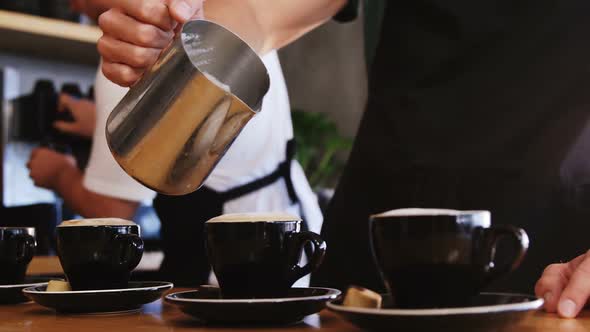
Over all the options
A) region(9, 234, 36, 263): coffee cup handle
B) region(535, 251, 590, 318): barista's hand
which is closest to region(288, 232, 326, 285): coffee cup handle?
region(535, 251, 590, 318): barista's hand

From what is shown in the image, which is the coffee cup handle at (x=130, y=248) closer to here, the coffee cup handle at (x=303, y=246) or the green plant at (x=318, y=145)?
the coffee cup handle at (x=303, y=246)

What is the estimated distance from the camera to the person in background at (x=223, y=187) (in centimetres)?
162

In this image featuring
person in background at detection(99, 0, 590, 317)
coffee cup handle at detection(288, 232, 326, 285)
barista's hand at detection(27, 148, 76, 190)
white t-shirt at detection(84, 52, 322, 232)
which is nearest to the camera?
coffee cup handle at detection(288, 232, 326, 285)

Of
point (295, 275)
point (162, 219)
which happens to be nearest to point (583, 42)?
point (295, 275)

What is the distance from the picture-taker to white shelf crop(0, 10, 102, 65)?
245 centimetres

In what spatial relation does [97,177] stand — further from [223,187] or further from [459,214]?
[459,214]

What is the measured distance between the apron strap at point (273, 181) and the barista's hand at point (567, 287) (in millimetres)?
1004

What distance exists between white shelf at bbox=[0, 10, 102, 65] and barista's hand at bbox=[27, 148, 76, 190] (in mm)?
526

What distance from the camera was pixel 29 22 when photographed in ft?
8.07

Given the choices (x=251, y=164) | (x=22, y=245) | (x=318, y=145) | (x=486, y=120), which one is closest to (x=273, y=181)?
(x=251, y=164)

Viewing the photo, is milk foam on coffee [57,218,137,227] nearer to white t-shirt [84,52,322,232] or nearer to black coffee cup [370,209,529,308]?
black coffee cup [370,209,529,308]

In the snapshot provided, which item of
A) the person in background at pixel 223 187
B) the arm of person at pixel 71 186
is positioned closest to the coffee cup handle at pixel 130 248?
the person in background at pixel 223 187

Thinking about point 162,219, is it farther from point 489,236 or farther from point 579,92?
point 489,236

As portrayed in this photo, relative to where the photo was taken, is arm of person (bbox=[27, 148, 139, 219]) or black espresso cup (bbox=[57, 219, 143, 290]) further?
arm of person (bbox=[27, 148, 139, 219])
